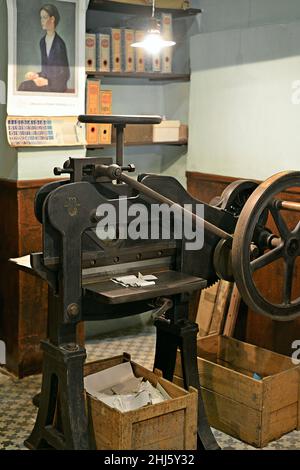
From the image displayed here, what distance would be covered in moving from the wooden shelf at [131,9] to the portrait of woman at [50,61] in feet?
1.32

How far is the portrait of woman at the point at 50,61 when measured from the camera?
13.1 ft

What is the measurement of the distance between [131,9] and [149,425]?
273 cm

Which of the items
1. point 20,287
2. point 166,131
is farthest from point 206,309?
point 166,131

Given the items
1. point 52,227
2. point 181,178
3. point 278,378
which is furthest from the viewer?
point 181,178

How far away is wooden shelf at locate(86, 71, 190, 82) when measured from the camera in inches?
174

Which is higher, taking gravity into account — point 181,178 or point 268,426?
point 181,178

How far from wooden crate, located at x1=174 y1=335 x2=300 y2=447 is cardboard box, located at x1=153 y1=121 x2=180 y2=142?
1607 mm

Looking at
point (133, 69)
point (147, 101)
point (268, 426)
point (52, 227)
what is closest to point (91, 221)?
point (52, 227)

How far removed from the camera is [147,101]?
16.5 ft

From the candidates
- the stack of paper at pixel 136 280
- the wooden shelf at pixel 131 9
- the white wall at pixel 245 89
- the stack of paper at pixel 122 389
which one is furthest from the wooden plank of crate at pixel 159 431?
the wooden shelf at pixel 131 9

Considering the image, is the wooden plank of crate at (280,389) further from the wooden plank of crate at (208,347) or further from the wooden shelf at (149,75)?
the wooden shelf at (149,75)

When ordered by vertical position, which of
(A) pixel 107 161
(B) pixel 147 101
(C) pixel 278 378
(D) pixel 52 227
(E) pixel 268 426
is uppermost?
(B) pixel 147 101
